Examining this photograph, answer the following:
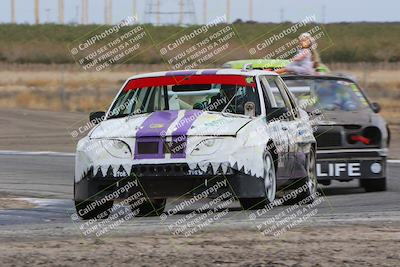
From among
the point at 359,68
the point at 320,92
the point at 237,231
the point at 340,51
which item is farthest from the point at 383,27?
the point at 237,231

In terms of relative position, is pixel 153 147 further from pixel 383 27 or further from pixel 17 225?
pixel 383 27

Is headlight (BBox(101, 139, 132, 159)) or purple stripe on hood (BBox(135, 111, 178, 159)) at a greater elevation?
purple stripe on hood (BBox(135, 111, 178, 159))

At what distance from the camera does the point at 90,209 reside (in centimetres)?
1077

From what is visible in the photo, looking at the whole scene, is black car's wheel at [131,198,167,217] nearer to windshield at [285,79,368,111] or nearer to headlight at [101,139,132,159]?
headlight at [101,139,132,159]

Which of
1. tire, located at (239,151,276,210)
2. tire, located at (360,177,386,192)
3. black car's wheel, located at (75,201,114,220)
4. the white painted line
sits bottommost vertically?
the white painted line

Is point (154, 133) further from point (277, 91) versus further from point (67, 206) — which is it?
point (67, 206)

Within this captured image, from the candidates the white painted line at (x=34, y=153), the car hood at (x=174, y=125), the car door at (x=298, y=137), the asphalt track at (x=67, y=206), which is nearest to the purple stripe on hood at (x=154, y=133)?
the car hood at (x=174, y=125)

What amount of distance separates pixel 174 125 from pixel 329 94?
4.42 metres

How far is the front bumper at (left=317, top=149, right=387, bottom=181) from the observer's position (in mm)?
13961

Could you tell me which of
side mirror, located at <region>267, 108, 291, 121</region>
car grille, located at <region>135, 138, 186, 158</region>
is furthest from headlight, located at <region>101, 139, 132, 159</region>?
side mirror, located at <region>267, 108, 291, 121</region>

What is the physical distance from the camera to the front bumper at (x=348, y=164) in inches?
550

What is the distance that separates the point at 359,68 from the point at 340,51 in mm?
8960

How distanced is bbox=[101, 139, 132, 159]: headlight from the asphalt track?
0.62 m

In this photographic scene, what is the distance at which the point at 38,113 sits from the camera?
103ft
